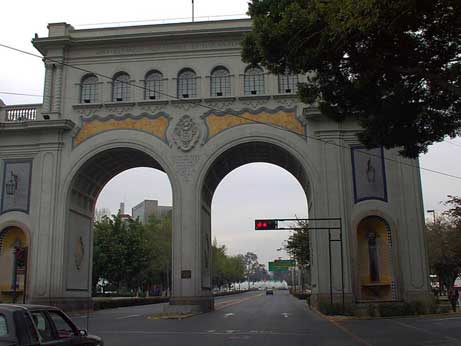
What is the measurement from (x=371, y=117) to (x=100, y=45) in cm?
2305

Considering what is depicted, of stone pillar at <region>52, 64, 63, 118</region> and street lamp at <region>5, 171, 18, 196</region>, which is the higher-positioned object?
stone pillar at <region>52, 64, 63, 118</region>

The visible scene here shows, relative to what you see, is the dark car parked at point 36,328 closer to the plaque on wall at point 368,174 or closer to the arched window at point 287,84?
the plaque on wall at point 368,174

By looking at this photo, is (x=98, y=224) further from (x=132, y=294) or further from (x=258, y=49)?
(x=258, y=49)

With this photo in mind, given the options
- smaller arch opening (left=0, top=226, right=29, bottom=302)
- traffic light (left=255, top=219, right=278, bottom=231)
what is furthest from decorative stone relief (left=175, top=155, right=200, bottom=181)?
smaller arch opening (left=0, top=226, right=29, bottom=302)

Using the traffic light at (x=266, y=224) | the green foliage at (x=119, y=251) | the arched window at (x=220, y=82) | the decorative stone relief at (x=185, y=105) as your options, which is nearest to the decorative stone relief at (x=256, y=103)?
the arched window at (x=220, y=82)

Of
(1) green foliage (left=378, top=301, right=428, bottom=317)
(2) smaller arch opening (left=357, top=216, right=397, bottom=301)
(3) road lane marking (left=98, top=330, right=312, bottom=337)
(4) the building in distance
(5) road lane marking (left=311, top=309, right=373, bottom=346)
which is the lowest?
(5) road lane marking (left=311, top=309, right=373, bottom=346)

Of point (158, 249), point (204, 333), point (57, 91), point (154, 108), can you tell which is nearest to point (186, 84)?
point (154, 108)

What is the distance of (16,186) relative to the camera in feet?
111

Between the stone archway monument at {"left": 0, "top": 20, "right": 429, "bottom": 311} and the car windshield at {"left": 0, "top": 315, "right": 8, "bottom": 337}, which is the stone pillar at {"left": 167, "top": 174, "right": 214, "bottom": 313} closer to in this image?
the stone archway monument at {"left": 0, "top": 20, "right": 429, "bottom": 311}

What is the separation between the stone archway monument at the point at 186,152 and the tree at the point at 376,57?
1497cm

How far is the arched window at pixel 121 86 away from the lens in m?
34.8

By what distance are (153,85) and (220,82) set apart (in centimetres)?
428

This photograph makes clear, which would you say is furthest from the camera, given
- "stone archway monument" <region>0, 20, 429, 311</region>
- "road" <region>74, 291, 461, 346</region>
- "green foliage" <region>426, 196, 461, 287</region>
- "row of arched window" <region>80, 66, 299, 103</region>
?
"green foliage" <region>426, 196, 461, 287</region>

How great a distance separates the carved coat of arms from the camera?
109 feet
